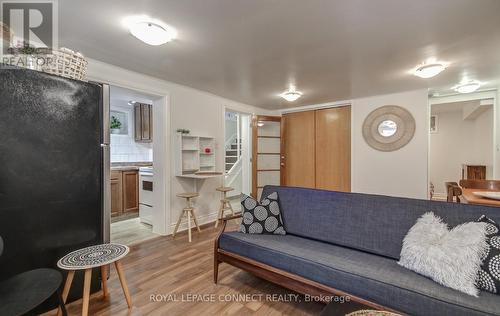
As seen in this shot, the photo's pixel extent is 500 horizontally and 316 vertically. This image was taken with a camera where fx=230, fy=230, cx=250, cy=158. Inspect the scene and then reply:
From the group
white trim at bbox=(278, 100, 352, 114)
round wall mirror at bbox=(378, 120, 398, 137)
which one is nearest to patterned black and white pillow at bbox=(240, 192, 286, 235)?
round wall mirror at bbox=(378, 120, 398, 137)

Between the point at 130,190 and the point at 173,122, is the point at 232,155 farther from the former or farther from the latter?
the point at 173,122

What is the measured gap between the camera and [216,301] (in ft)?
6.30

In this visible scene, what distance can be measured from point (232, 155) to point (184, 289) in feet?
15.9

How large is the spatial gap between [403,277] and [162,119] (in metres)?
3.31

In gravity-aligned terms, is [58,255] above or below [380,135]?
below

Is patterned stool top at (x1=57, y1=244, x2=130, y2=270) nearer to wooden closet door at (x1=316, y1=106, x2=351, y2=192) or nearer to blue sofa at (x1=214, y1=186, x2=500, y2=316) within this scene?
blue sofa at (x1=214, y1=186, x2=500, y2=316)

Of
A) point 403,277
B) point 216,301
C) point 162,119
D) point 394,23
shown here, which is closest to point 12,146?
point 216,301

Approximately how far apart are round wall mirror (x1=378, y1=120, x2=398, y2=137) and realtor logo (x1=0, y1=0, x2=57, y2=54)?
4817mm

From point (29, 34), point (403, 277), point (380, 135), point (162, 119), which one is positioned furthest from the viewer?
point (380, 135)

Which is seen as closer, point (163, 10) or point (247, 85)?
point (163, 10)

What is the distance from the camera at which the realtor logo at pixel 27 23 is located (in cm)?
162

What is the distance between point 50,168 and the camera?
164 cm

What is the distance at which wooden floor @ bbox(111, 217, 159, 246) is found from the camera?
10.6 feet

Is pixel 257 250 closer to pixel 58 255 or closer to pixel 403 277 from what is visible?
pixel 403 277
